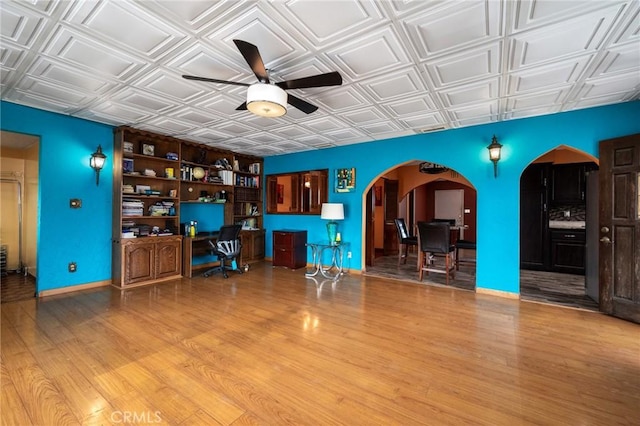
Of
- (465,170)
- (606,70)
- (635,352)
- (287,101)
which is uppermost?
(606,70)

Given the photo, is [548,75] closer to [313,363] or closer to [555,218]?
[313,363]

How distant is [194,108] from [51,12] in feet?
5.79

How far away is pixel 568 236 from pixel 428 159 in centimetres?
351

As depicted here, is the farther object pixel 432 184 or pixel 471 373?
pixel 432 184

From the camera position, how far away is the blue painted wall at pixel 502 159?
3645mm

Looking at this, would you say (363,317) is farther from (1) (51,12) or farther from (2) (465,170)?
(1) (51,12)

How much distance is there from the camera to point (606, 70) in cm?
267

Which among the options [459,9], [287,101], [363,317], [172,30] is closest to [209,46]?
[172,30]

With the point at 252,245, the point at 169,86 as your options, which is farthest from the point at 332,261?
the point at 169,86

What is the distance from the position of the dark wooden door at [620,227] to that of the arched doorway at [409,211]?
1634 mm

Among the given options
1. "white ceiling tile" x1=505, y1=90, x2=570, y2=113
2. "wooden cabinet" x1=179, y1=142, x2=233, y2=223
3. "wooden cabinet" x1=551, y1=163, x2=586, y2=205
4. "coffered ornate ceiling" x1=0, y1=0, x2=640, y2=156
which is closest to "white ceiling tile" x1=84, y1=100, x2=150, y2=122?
"coffered ornate ceiling" x1=0, y1=0, x2=640, y2=156

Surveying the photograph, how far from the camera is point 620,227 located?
3277mm

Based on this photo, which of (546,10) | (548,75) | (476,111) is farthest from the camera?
(476,111)

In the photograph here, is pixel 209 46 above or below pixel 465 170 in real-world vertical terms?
above
